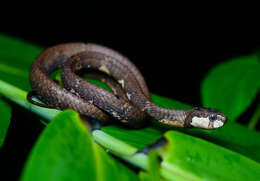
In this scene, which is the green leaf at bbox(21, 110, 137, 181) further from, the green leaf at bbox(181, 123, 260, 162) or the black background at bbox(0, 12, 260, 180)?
the black background at bbox(0, 12, 260, 180)

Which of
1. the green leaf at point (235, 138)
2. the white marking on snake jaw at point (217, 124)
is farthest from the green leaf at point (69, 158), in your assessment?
the white marking on snake jaw at point (217, 124)

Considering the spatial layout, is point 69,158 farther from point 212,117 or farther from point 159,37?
point 159,37

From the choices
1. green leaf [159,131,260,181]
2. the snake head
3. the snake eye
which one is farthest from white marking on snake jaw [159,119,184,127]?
green leaf [159,131,260,181]

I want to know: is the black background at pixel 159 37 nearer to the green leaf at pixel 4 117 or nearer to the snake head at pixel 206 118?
the snake head at pixel 206 118

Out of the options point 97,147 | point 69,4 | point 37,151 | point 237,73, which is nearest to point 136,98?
point 237,73

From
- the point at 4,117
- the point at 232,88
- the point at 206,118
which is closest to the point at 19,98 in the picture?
the point at 4,117

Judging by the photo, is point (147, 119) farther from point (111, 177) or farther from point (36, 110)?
point (111, 177)
